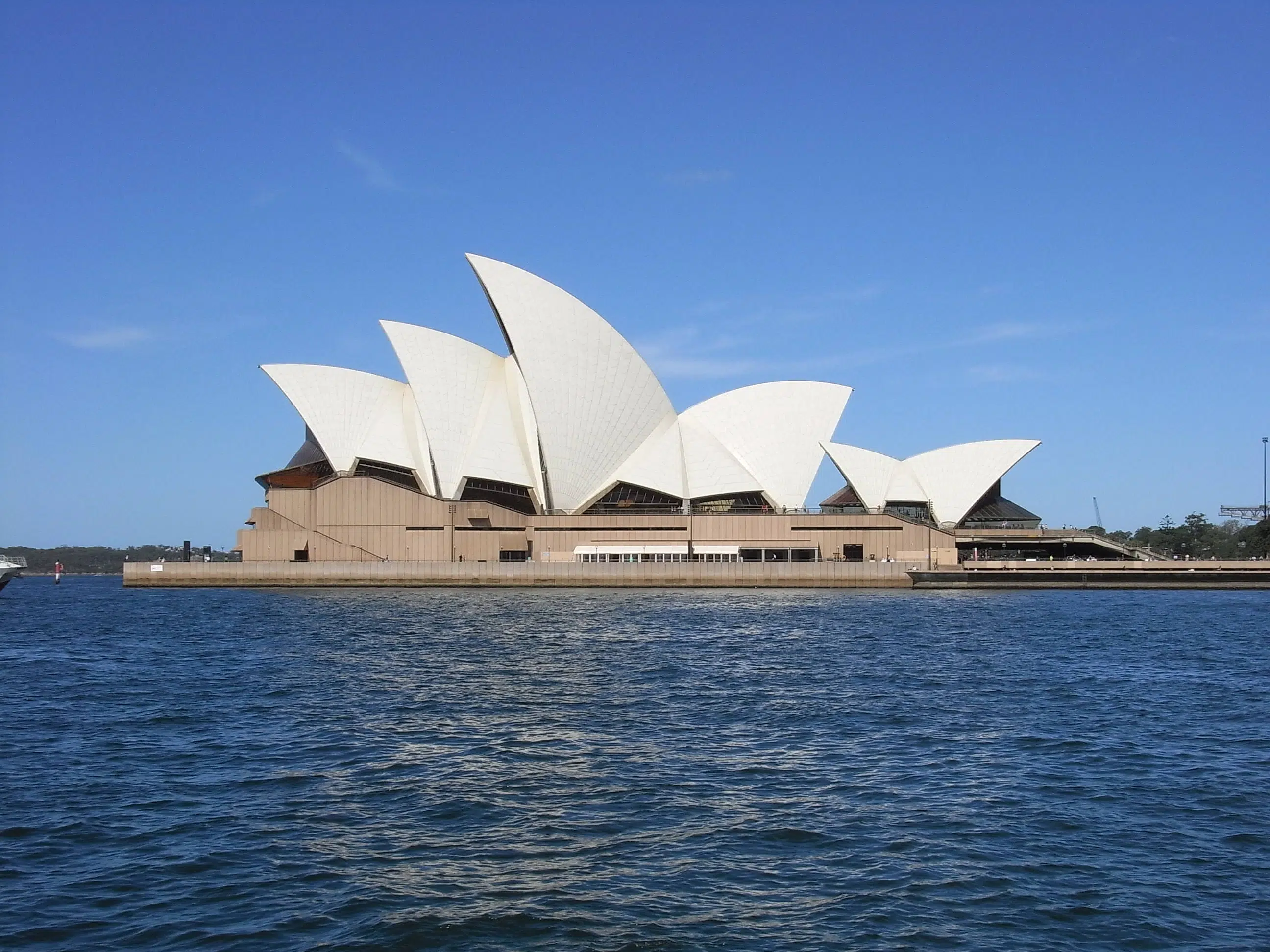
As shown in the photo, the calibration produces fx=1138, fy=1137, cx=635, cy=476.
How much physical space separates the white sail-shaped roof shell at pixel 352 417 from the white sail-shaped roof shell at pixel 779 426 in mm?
16001

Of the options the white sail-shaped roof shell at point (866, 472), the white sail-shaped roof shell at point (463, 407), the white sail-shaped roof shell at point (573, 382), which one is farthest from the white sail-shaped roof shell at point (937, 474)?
the white sail-shaped roof shell at point (463, 407)

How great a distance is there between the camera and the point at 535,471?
64500mm

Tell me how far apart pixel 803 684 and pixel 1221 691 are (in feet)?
26.6

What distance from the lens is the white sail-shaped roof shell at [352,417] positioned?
63562 millimetres

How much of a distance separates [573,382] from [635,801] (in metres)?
49.7

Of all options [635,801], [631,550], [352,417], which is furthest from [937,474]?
[635,801]

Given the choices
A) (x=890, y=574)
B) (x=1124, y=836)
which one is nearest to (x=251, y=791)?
(x=1124, y=836)

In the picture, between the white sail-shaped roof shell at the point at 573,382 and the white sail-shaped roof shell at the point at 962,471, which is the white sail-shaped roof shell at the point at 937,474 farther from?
the white sail-shaped roof shell at the point at 573,382

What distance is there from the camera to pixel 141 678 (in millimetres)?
24203

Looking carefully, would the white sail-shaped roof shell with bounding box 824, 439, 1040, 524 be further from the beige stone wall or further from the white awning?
the white awning

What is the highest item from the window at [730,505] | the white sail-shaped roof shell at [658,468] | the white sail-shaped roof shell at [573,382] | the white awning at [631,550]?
the white sail-shaped roof shell at [573,382]

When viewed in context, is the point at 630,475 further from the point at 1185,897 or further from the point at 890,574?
the point at 1185,897

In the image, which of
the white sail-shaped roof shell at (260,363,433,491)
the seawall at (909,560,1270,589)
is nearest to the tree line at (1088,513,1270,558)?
the seawall at (909,560,1270,589)

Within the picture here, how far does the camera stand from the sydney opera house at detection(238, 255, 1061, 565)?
204 ft
